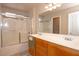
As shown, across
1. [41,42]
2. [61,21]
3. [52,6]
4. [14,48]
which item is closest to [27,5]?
[52,6]

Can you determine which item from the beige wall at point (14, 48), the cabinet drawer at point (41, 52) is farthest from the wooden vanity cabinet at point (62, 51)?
the beige wall at point (14, 48)

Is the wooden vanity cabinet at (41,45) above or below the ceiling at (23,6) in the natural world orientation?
below

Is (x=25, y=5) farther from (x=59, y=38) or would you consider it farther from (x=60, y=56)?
(x=60, y=56)

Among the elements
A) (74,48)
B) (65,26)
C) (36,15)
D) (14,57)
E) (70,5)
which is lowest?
(14,57)

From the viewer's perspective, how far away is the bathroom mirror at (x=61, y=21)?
1.19 m

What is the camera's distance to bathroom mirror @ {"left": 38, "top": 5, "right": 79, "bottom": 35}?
1.19 m

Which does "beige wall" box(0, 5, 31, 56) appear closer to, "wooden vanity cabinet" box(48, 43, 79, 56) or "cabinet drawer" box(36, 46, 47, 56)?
"cabinet drawer" box(36, 46, 47, 56)

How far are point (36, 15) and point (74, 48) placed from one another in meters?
0.74

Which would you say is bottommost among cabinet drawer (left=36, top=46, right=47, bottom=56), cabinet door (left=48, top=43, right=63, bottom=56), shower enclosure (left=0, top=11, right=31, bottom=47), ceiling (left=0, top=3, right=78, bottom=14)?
cabinet drawer (left=36, top=46, right=47, bottom=56)

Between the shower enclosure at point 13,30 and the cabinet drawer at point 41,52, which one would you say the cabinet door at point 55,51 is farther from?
the shower enclosure at point 13,30

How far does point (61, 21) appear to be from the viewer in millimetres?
1298

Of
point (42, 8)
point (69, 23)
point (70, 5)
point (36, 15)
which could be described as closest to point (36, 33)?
point (36, 15)

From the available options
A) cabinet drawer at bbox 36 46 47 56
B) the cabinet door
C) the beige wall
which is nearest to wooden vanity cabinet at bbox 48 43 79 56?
the cabinet door

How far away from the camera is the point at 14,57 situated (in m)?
1.16
